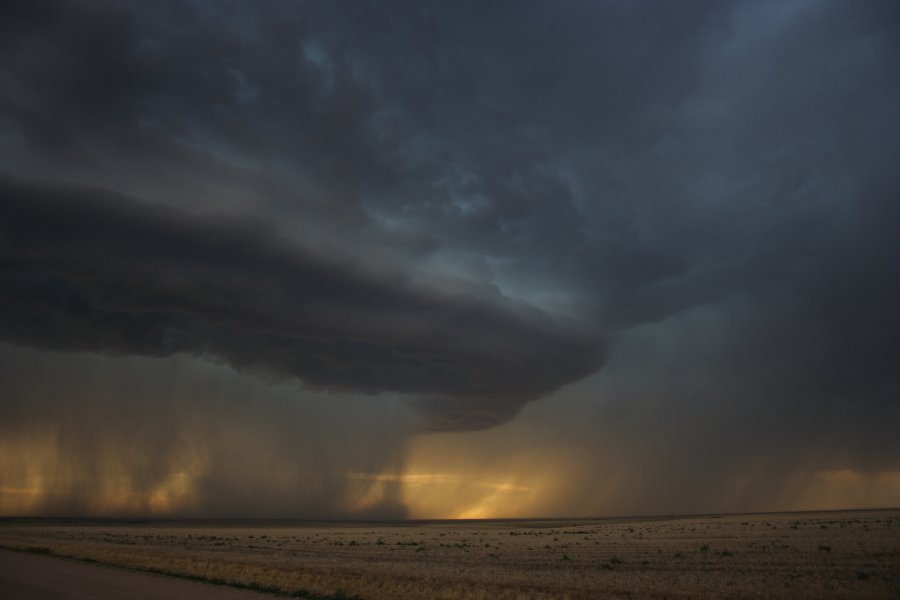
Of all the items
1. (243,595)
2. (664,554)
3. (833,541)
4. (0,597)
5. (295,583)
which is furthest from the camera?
(833,541)

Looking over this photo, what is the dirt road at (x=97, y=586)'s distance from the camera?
78.6ft

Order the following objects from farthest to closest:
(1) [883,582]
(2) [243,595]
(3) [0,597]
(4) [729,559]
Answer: (4) [729,559] < (1) [883,582] < (2) [243,595] < (3) [0,597]

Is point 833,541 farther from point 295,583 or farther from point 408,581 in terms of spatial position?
point 295,583

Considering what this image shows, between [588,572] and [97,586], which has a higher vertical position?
[97,586]

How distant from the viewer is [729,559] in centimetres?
4016

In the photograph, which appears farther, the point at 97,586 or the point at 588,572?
the point at 588,572

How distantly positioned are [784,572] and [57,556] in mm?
55089

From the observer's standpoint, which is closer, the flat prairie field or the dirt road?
the dirt road

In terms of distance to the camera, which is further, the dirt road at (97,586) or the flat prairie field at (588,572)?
the flat prairie field at (588,572)

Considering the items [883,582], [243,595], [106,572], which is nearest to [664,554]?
[883,582]

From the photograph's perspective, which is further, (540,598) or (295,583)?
(295,583)

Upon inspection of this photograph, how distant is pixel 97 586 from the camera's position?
26.9m

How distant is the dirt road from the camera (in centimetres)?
2395

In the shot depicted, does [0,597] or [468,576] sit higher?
[0,597]
